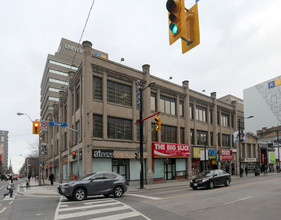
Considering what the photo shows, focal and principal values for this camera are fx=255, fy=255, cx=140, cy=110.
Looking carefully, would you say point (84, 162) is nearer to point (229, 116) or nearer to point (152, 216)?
point (152, 216)

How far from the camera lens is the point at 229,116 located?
45.1 metres

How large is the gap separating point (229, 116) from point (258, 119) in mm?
61804

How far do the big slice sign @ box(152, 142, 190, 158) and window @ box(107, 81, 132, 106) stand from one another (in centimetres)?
577

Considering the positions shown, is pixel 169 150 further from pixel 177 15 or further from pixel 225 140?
pixel 177 15

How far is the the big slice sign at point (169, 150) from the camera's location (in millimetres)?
28405

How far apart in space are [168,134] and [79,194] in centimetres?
1876

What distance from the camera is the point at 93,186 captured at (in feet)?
48.2

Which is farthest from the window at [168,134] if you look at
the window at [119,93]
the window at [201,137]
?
the window at [119,93]

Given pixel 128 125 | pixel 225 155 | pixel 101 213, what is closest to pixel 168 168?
pixel 128 125

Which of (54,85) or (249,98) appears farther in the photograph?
(249,98)

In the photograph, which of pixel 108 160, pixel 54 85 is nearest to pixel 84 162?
pixel 108 160

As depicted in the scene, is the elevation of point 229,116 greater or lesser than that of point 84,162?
greater

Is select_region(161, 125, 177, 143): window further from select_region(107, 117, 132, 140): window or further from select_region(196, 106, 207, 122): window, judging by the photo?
select_region(196, 106, 207, 122): window

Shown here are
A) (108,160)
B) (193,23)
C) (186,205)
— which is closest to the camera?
(193,23)
